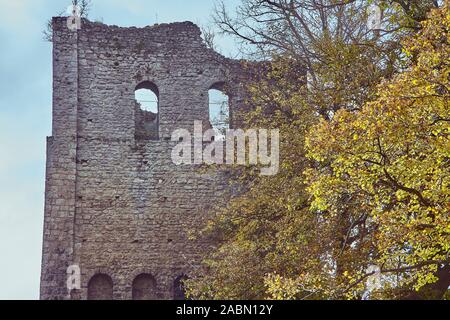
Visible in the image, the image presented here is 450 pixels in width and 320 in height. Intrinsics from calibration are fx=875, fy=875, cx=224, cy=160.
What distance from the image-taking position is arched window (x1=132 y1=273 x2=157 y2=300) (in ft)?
74.9

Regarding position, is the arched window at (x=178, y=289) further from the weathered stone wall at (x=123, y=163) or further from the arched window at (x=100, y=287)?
the arched window at (x=100, y=287)

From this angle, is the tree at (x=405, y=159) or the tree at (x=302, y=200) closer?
the tree at (x=405, y=159)

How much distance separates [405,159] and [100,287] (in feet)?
37.1

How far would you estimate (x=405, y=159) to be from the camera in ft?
45.2

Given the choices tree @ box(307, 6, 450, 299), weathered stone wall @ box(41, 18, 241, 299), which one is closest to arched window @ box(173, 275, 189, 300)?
weathered stone wall @ box(41, 18, 241, 299)

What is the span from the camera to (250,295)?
711 inches

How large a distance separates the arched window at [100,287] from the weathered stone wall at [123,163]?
Result: 0.21 meters

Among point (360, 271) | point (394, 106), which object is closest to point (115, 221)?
point (360, 271)

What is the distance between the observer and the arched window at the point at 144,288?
74.9 ft

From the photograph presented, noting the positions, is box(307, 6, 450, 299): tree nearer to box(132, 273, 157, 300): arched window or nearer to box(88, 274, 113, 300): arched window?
box(132, 273, 157, 300): arched window

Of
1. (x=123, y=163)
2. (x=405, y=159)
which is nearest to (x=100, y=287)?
(x=123, y=163)

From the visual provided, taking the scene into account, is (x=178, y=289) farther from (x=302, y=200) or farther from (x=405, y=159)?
(x=405, y=159)

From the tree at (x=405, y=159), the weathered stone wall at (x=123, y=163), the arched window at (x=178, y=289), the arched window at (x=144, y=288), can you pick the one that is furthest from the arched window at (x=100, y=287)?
the tree at (x=405, y=159)

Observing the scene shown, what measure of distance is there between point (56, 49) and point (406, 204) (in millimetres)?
12675
